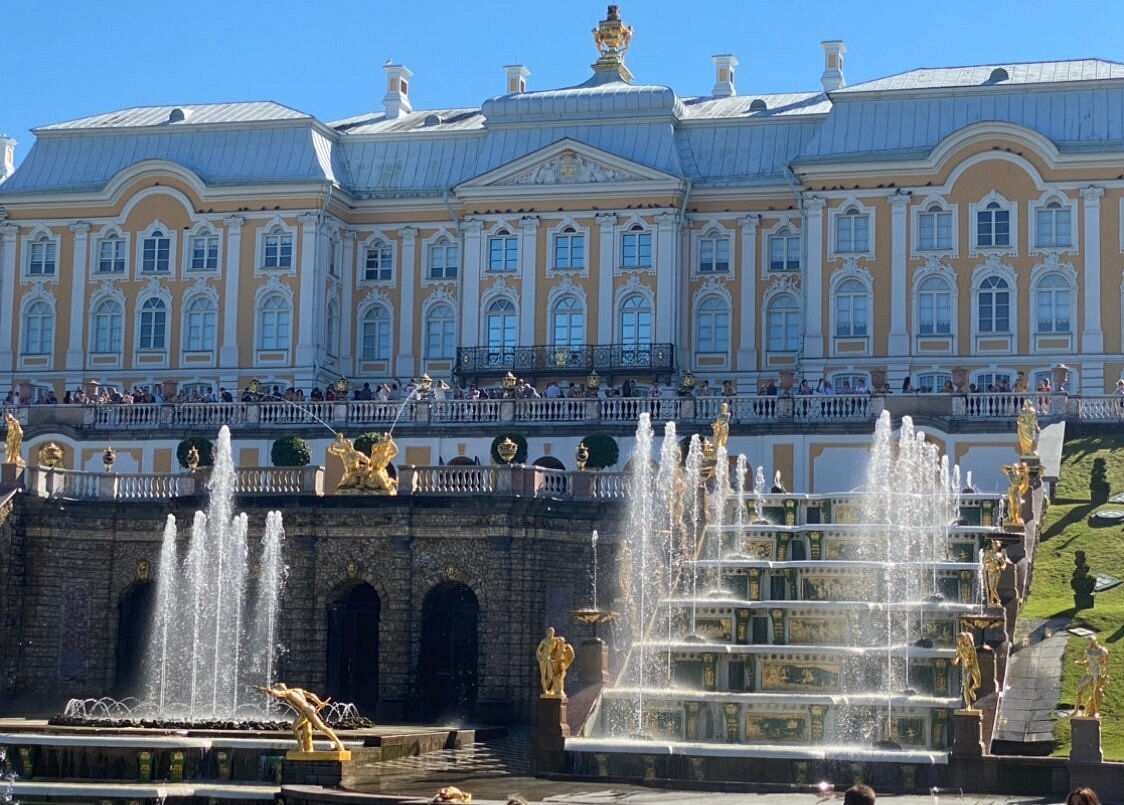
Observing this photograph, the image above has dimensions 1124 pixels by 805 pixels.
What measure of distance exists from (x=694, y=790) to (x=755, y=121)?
42350mm

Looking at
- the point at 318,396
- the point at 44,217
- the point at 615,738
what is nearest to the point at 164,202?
the point at 44,217

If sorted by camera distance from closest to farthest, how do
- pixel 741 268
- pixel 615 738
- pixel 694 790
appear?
pixel 694 790 → pixel 615 738 → pixel 741 268

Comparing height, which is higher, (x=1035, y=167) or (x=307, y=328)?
(x=1035, y=167)

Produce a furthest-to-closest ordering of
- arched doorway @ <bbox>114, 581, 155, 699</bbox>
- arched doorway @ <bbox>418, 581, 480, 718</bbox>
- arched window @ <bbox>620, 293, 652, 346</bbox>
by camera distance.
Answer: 1. arched window @ <bbox>620, 293, 652, 346</bbox>
2. arched doorway @ <bbox>114, 581, 155, 699</bbox>
3. arched doorway @ <bbox>418, 581, 480, 718</bbox>

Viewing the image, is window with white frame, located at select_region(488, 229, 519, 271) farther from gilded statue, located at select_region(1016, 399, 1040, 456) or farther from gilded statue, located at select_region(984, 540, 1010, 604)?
gilded statue, located at select_region(984, 540, 1010, 604)

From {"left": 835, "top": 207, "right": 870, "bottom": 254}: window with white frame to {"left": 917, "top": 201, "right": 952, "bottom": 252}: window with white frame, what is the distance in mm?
1641

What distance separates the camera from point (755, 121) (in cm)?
7169

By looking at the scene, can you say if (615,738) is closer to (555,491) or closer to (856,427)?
(555,491)

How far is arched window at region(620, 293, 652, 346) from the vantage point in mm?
69062

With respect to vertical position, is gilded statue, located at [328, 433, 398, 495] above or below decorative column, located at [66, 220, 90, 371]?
below

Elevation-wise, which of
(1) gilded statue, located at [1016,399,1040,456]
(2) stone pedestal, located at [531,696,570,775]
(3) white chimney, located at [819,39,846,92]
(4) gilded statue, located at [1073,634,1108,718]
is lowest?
(2) stone pedestal, located at [531,696,570,775]

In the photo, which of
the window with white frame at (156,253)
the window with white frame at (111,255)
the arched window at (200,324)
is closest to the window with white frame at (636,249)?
the arched window at (200,324)

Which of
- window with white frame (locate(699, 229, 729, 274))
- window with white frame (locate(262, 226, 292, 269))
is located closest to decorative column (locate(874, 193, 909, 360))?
window with white frame (locate(699, 229, 729, 274))

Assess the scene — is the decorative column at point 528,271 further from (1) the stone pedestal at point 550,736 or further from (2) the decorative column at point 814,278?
(1) the stone pedestal at point 550,736
